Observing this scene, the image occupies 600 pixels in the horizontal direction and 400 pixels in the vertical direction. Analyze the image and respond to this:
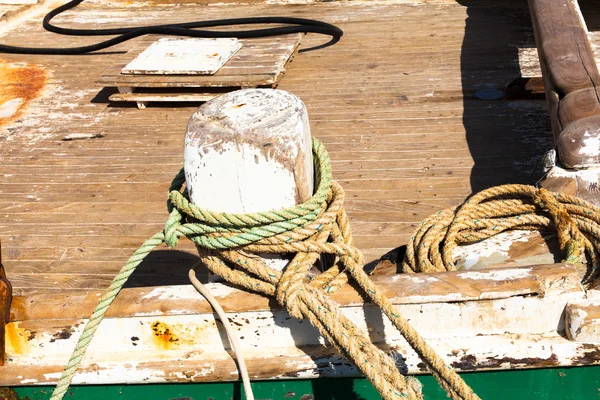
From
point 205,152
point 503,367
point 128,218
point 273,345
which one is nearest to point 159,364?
point 273,345

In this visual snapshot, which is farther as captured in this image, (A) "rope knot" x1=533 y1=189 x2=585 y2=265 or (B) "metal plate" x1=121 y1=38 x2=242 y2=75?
(B) "metal plate" x1=121 y1=38 x2=242 y2=75

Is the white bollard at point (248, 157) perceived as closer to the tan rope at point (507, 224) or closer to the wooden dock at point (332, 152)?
the wooden dock at point (332, 152)

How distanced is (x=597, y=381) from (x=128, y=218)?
7.20ft

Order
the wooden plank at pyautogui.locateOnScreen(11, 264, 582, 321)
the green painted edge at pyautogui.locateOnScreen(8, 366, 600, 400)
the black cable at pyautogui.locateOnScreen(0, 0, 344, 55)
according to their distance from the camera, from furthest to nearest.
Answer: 1. the black cable at pyautogui.locateOnScreen(0, 0, 344, 55)
2. the green painted edge at pyautogui.locateOnScreen(8, 366, 600, 400)
3. the wooden plank at pyautogui.locateOnScreen(11, 264, 582, 321)

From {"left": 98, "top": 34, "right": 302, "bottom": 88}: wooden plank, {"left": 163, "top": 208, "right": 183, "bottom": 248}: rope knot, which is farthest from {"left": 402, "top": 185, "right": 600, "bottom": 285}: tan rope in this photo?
{"left": 98, "top": 34, "right": 302, "bottom": 88}: wooden plank

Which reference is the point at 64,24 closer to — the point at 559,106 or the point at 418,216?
the point at 418,216

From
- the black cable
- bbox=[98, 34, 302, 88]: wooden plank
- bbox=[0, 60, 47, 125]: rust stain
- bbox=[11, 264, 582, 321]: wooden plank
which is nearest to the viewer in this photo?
bbox=[11, 264, 582, 321]: wooden plank

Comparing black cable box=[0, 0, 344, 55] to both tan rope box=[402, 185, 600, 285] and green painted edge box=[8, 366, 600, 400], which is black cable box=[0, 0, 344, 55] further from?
green painted edge box=[8, 366, 600, 400]

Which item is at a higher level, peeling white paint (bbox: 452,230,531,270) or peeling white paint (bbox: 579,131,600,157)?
peeling white paint (bbox: 579,131,600,157)

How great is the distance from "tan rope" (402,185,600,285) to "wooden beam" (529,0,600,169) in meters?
0.25

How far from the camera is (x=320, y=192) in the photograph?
2006 millimetres

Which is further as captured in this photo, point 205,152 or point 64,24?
point 64,24

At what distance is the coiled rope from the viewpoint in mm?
1822

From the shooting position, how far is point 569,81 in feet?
10.2
